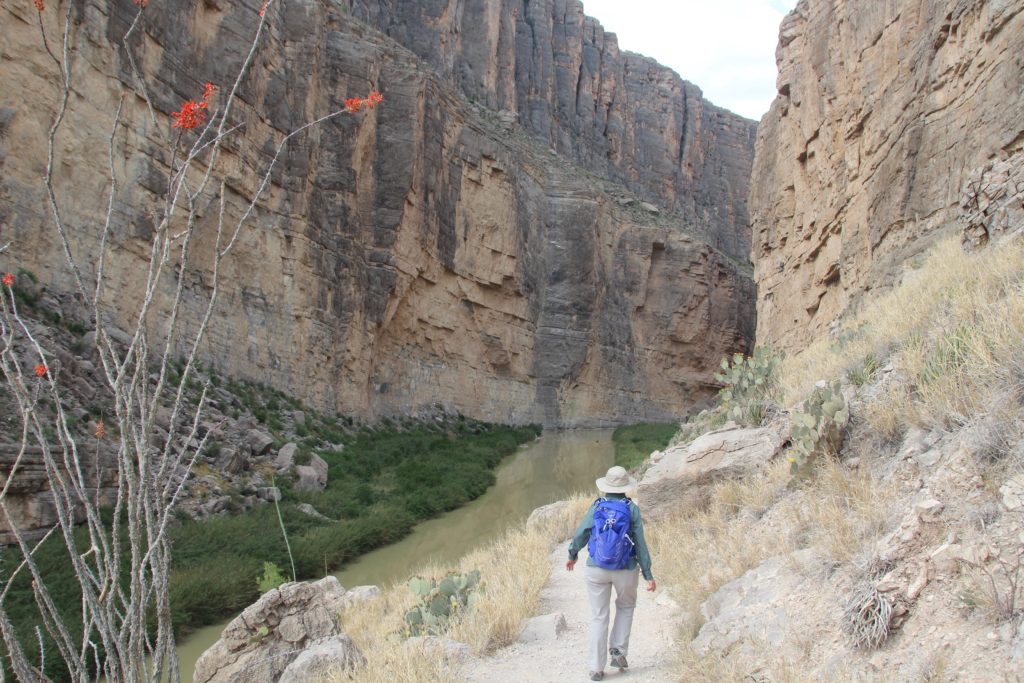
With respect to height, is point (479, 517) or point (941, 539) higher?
point (941, 539)

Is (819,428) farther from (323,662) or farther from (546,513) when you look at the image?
(546,513)

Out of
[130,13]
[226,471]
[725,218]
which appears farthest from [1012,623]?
[725,218]

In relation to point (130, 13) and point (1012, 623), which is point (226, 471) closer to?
point (130, 13)

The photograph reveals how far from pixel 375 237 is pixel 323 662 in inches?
856

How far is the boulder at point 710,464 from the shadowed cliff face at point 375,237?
5.23 m

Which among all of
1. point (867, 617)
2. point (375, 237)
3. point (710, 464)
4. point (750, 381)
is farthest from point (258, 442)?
point (867, 617)

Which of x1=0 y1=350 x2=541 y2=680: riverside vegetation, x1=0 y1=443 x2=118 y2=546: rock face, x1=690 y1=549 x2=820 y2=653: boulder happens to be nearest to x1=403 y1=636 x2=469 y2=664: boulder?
x1=0 y1=350 x2=541 y2=680: riverside vegetation

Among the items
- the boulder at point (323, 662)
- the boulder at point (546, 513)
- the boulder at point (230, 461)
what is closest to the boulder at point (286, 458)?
the boulder at point (230, 461)

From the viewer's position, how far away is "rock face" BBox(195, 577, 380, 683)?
18.4 feet

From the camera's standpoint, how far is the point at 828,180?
680 inches

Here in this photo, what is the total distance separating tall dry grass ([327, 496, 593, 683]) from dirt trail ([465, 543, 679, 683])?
6.5 inches

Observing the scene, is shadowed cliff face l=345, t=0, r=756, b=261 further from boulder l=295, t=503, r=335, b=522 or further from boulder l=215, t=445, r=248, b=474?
boulder l=295, t=503, r=335, b=522

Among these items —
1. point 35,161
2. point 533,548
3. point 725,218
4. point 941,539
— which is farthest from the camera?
point 725,218

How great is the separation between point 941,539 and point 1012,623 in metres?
0.65
